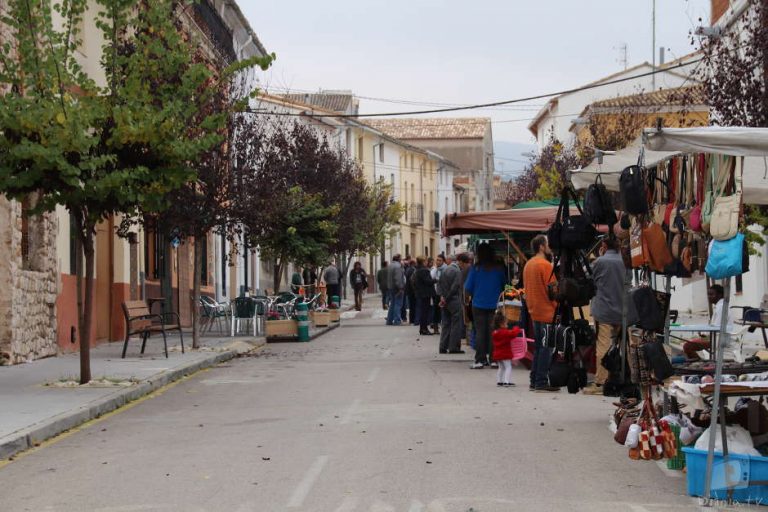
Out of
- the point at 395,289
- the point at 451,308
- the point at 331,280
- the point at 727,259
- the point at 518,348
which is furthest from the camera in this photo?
the point at 331,280

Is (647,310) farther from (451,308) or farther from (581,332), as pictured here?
(451,308)

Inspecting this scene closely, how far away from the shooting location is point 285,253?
35219mm

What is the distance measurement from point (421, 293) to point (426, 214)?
193 ft

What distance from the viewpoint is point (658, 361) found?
29.4 ft

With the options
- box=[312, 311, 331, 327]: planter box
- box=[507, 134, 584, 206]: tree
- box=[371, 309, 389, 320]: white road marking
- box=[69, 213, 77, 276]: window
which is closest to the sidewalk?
box=[69, 213, 77, 276]: window

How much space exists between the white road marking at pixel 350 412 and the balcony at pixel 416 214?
68.0 metres

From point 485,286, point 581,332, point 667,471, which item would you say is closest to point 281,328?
point 485,286

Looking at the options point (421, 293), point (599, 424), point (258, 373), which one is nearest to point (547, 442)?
point (599, 424)

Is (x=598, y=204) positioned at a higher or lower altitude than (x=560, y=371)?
higher

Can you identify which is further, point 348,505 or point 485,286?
point 485,286

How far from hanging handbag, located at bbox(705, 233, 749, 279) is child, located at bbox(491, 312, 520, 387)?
7802 millimetres

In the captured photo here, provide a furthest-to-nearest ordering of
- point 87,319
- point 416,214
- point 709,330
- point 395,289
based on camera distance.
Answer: point 416,214
point 395,289
point 87,319
point 709,330

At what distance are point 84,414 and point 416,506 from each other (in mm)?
6102

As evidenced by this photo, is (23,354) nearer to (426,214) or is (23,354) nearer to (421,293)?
(421,293)
